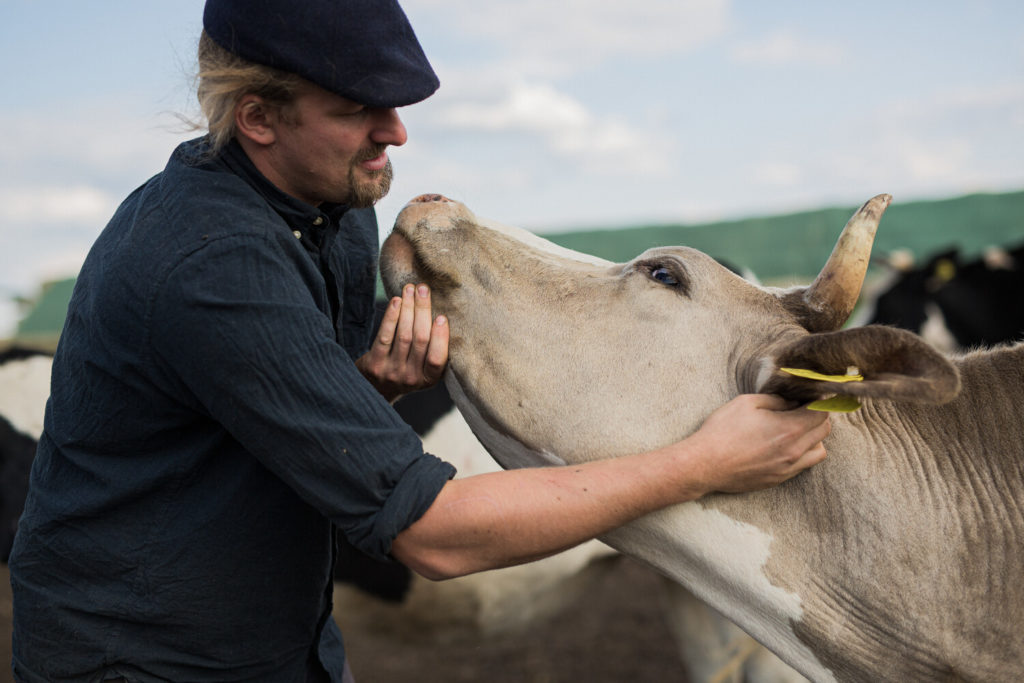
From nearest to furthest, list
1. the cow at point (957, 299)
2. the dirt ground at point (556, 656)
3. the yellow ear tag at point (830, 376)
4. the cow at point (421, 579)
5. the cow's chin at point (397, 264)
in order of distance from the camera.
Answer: the yellow ear tag at point (830, 376), the cow's chin at point (397, 264), the cow at point (421, 579), the dirt ground at point (556, 656), the cow at point (957, 299)

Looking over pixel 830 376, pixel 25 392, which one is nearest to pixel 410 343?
pixel 830 376

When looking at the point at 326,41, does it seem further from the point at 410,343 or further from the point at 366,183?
the point at 410,343

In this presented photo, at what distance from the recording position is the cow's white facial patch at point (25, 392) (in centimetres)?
421

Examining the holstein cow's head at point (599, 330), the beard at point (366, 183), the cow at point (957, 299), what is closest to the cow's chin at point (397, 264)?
the holstein cow's head at point (599, 330)

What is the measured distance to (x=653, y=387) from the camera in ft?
7.16

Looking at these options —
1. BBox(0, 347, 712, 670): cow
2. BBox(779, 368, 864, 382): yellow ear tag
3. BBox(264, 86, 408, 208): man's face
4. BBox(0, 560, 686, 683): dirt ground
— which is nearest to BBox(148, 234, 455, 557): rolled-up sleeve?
BBox(264, 86, 408, 208): man's face

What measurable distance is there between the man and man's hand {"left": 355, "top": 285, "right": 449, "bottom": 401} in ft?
0.72

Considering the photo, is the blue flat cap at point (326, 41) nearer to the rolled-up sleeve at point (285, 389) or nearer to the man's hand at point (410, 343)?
the rolled-up sleeve at point (285, 389)

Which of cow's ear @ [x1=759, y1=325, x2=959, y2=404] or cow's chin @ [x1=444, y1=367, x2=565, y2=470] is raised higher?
cow's ear @ [x1=759, y1=325, x2=959, y2=404]

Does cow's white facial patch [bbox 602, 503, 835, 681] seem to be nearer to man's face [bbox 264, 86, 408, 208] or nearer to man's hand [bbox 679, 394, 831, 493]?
man's hand [bbox 679, 394, 831, 493]

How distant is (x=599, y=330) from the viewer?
2301 millimetres

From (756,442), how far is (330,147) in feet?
3.68

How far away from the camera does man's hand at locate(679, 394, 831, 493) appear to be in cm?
196

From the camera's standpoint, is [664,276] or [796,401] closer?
[796,401]
